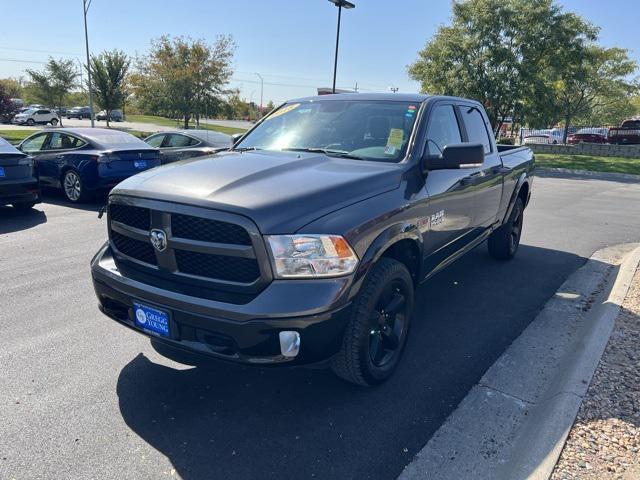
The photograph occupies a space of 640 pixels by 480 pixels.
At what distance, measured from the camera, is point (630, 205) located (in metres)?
12.0

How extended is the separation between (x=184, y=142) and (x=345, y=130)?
868cm

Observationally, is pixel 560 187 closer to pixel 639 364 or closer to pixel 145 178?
pixel 639 364

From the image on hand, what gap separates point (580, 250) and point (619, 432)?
5166mm

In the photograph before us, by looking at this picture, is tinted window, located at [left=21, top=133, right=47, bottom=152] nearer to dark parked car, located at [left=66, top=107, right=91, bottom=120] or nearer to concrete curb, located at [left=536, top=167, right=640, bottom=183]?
concrete curb, located at [left=536, top=167, right=640, bottom=183]

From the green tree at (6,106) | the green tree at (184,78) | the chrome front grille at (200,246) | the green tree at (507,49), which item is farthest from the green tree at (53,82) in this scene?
the chrome front grille at (200,246)

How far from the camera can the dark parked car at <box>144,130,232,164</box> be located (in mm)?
11266

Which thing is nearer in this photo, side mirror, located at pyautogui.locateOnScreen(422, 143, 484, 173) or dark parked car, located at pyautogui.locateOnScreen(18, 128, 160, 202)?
side mirror, located at pyautogui.locateOnScreen(422, 143, 484, 173)

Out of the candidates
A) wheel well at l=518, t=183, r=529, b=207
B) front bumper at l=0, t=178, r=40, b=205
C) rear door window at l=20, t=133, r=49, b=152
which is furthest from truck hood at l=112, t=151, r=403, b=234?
rear door window at l=20, t=133, r=49, b=152

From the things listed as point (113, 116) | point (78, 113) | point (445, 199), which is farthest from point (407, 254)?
point (78, 113)

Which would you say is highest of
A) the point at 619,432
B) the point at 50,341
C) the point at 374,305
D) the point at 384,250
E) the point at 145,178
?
the point at 145,178

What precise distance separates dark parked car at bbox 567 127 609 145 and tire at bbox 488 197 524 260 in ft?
97.1

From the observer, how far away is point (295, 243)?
2529mm

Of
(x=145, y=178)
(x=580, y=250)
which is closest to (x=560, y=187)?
(x=580, y=250)

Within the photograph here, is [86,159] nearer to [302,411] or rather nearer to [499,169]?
[499,169]
